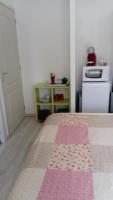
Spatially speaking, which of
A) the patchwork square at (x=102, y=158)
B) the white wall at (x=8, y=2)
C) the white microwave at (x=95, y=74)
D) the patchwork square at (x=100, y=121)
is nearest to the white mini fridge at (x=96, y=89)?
the white microwave at (x=95, y=74)

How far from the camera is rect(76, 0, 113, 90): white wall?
2967 mm

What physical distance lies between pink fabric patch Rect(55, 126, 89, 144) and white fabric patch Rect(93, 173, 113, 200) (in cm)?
41

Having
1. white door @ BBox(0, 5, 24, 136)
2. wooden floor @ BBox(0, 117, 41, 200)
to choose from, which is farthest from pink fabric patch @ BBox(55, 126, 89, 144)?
white door @ BBox(0, 5, 24, 136)

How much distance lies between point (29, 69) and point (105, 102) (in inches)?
65.7

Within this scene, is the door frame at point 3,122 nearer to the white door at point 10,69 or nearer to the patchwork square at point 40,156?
the white door at point 10,69

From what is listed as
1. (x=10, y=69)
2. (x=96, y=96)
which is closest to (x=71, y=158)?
(x=96, y=96)

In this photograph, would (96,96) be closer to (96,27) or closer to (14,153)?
(96,27)

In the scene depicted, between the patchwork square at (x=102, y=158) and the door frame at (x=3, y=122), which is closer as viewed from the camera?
the patchwork square at (x=102, y=158)

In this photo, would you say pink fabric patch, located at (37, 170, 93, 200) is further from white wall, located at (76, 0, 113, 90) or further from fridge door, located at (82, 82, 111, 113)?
white wall, located at (76, 0, 113, 90)

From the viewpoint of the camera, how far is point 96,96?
9.04 feet

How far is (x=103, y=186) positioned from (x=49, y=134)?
0.75m

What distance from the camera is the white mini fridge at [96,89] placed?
8.96ft

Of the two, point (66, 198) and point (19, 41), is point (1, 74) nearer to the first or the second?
point (19, 41)

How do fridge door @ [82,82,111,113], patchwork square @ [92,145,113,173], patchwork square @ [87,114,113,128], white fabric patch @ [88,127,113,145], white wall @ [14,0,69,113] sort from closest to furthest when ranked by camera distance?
patchwork square @ [92,145,113,173], white fabric patch @ [88,127,113,145], patchwork square @ [87,114,113,128], fridge door @ [82,82,111,113], white wall @ [14,0,69,113]
